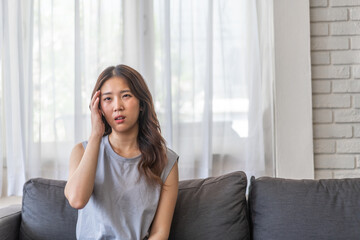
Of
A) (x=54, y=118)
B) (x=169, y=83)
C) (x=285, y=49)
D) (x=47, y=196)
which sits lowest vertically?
(x=47, y=196)

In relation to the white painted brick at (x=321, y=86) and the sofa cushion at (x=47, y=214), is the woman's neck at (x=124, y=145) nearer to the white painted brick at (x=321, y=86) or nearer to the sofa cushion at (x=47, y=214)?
the sofa cushion at (x=47, y=214)

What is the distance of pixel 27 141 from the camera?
252 centimetres

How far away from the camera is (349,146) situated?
239 centimetres

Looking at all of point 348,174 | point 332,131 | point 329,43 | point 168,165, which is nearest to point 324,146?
point 332,131

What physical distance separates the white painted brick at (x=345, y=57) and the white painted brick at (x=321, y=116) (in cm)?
27

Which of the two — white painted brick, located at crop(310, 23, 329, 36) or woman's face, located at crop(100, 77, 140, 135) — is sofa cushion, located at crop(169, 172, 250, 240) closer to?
woman's face, located at crop(100, 77, 140, 135)

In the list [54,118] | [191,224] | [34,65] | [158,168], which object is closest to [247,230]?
[191,224]

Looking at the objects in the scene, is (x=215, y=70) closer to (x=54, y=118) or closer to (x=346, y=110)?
(x=346, y=110)

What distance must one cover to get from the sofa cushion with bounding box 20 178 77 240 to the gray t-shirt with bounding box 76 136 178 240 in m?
0.14

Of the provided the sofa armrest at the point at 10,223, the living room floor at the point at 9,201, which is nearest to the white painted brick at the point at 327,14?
the sofa armrest at the point at 10,223

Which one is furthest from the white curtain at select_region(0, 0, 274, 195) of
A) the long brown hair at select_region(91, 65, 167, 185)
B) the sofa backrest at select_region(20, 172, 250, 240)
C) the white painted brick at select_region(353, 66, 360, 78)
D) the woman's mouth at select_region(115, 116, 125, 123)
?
the woman's mouth at select_region(115, 116, 125, 123)

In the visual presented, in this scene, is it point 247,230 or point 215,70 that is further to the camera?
point 215,70

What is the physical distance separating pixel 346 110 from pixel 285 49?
0.46 metres

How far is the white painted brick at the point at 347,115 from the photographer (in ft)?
7.84
